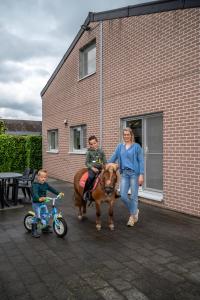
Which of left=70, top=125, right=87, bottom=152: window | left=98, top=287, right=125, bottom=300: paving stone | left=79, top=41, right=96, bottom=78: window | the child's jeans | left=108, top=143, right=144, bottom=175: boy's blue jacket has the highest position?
left=79, top=41, right=96, bottom=78: window

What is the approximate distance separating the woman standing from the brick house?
5.40 ft

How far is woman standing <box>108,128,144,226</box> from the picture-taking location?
6090 mm

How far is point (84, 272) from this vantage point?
4004 millimetres

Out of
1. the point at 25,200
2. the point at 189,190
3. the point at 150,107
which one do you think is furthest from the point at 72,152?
the point at 189,190

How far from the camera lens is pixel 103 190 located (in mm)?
5789

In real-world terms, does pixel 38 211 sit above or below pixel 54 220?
above

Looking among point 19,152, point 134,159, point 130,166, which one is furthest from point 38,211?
point 19,152

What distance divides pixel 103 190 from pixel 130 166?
0.76 m

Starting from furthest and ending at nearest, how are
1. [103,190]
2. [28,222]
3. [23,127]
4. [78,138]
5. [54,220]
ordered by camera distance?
[23,127], [78,138], [28,222], [103,190], [54,220]

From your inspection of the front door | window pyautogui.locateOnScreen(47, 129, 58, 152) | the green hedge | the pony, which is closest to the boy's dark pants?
the pony

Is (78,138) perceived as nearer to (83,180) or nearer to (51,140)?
(51,140)

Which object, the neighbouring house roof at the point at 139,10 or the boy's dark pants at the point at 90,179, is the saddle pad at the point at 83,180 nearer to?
the boy's dark pants at the point at 90,179

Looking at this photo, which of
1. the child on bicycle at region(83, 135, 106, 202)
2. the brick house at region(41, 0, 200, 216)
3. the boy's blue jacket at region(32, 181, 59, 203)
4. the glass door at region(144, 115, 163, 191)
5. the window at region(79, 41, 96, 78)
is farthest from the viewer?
the window at region(79, 41, 96, 78)

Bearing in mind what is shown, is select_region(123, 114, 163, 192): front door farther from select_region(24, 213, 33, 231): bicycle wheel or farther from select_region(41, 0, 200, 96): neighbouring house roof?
select_region(24, 213, 33, 231): bicycle wheel
